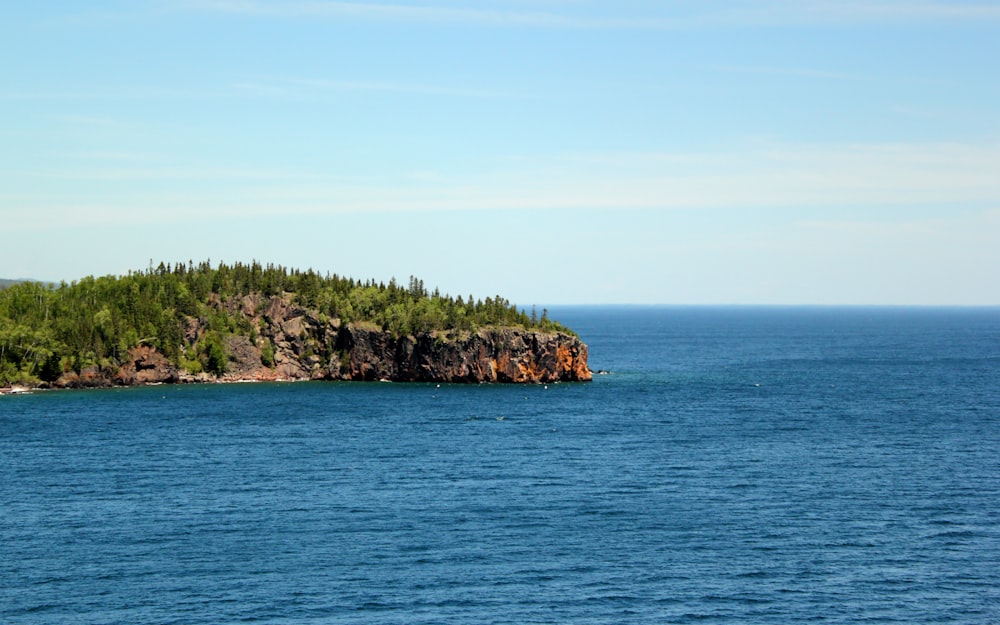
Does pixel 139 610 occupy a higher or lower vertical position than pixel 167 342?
lower

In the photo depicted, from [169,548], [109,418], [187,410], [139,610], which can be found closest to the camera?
[139,610]

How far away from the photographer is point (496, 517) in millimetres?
89938

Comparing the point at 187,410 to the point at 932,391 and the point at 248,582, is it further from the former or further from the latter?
the point at 932,391

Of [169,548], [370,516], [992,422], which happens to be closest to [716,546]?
[370,516]

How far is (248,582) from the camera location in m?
71.9

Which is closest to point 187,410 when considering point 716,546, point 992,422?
point 716,546

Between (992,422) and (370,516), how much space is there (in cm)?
10185

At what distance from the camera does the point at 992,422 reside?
5935 inches

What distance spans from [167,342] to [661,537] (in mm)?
139077

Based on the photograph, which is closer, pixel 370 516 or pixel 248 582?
pixel 248 582

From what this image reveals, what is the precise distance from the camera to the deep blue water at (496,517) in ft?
225

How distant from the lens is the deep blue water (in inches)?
2694

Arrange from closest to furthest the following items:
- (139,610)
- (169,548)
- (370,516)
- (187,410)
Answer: (139,610) → (169,548) → (370,516) → (187,410)

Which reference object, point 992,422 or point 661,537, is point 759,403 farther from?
point 661,537
